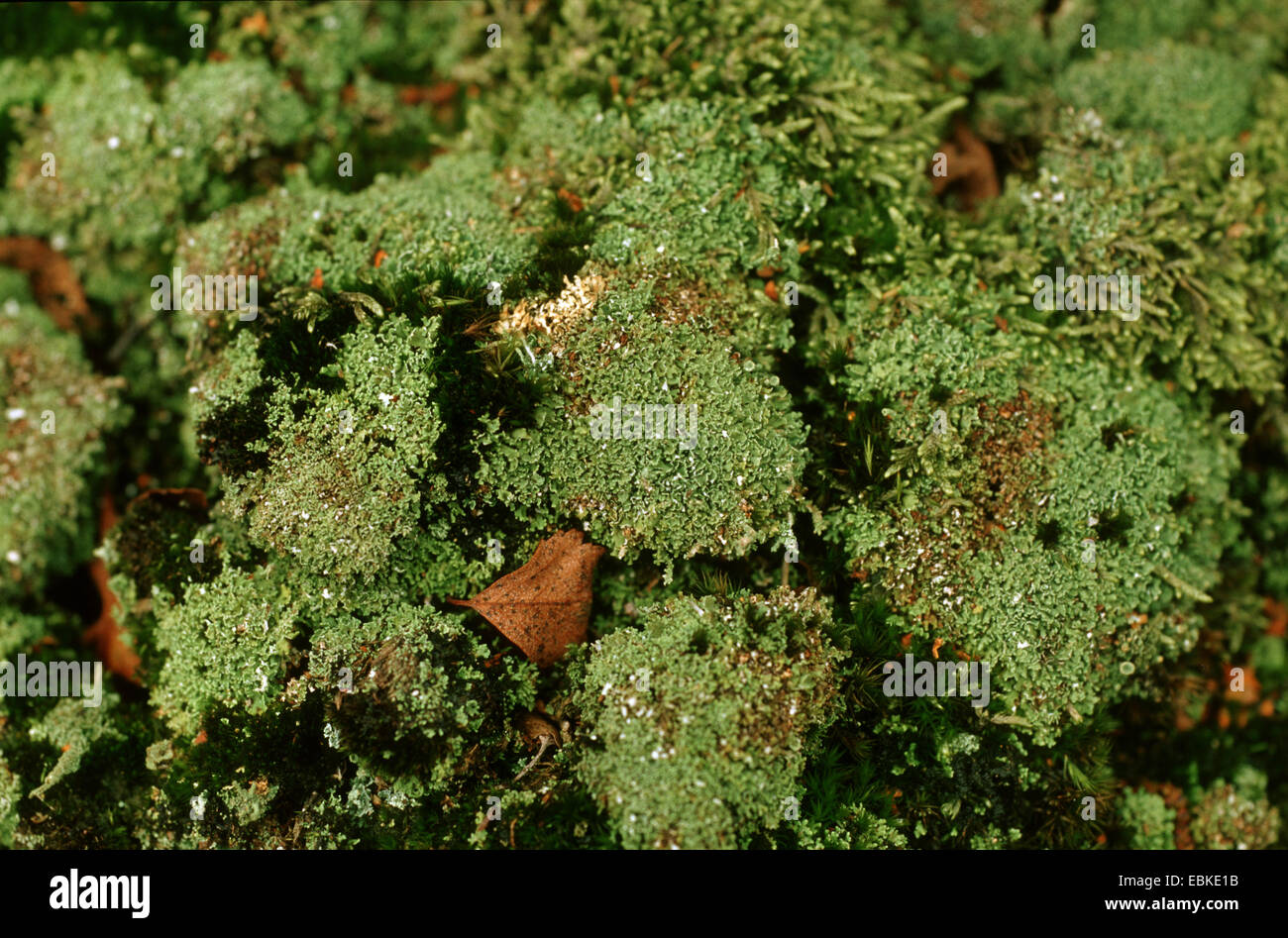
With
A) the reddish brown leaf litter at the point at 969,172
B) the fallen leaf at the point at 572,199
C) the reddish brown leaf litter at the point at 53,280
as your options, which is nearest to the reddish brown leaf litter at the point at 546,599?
the fallen leaf at the point at 572,199

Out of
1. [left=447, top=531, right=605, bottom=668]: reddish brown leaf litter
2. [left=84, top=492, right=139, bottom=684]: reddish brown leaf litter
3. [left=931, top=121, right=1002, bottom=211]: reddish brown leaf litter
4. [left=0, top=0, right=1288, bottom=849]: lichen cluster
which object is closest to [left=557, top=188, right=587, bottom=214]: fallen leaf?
[left=0, top=0, right=1288, bottom=849]: lichen cluster

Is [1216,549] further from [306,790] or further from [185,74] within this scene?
[185,74]

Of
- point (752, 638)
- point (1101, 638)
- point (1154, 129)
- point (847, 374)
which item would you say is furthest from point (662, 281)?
point (1154, 129)

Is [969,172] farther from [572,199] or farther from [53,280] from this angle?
[53,280]

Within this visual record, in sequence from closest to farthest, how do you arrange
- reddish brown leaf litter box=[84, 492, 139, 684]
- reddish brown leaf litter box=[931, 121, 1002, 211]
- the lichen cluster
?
the lichen cluster < reddish brown leaf litter box=[84, 492, 139, 684] < reddish brown leaf litter box=[931, 121, 1002, 211]

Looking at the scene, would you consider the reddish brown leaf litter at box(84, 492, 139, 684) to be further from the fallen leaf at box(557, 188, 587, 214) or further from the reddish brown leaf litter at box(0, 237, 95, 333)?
the fallen leaf at box(557, 188, 587, 214)

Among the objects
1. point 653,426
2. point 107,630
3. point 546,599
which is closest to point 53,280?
point 107,630

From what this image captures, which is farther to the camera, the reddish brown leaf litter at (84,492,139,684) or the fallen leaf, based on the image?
the reddish brown leaf litter at (84,492,139,684)
